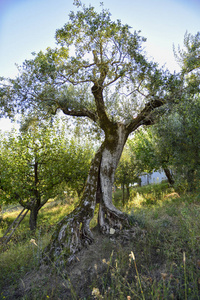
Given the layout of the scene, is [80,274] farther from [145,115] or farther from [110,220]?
[145,115]

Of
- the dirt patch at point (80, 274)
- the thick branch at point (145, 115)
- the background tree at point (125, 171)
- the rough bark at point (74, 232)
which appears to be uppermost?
the thick branch at point (145, 115)

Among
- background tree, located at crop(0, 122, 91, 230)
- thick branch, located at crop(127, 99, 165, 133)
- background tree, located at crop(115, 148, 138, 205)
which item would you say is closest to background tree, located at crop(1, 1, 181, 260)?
thick branch, located at crop(127, 99, 165, 133)

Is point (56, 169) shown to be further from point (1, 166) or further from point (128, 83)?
point (128, 83)

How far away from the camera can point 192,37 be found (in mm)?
10727

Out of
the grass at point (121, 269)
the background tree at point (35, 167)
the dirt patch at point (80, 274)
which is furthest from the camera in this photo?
the background tree at point (35, 167)

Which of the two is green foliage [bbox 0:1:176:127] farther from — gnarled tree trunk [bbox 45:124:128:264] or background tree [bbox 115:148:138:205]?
background tree [bbox 115:148:138:205]

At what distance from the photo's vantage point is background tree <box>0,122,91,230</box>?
40.4ft

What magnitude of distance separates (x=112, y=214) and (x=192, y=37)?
11305 millimetres

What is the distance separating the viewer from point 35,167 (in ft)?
45.0

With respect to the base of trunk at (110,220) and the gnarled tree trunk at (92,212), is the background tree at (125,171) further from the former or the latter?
the base of trunk at (110,220)

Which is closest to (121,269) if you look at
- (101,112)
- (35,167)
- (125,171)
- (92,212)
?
(92,212)

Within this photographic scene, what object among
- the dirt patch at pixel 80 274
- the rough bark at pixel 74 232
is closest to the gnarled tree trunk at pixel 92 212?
the rough bark at pixel 74 232

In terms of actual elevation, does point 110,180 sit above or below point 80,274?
above

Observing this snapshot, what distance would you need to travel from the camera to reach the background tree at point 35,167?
40.4ft
